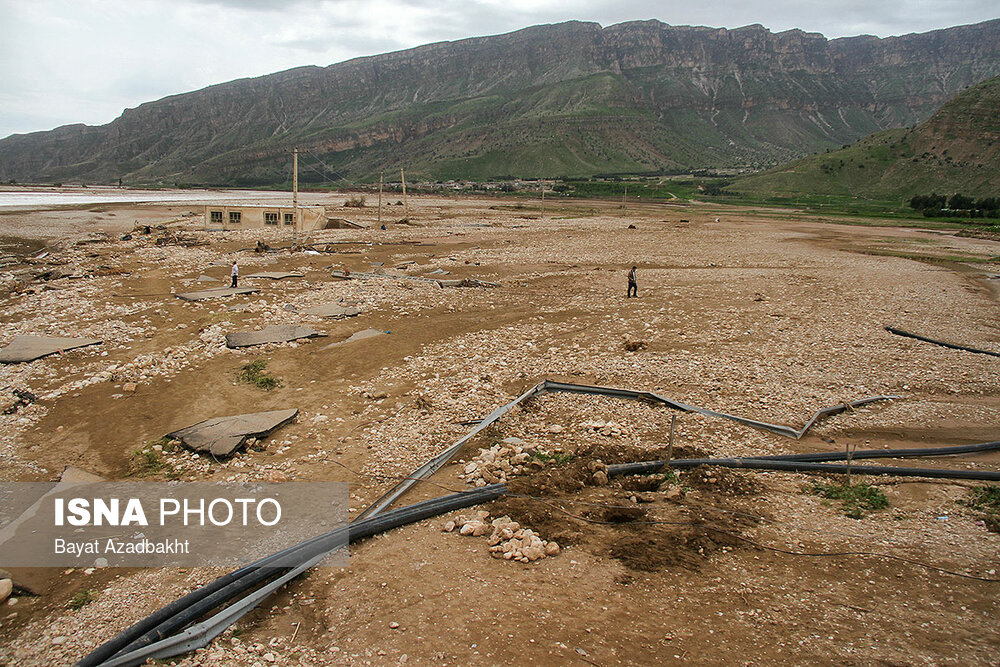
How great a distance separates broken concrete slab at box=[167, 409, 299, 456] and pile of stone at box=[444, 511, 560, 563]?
430 cm

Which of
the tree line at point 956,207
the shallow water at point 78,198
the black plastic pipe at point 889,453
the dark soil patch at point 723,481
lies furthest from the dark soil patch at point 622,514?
the shallow water at point 78,198

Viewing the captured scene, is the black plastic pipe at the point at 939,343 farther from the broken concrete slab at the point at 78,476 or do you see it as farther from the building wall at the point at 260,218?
the building wall at the point at 260,218

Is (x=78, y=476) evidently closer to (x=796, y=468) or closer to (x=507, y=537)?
(x=507, y=537)

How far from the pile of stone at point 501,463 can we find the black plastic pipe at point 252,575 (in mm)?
447

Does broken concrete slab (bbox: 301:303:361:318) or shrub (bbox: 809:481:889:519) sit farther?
broken concrete slab (bbox: 301:303:361:318)

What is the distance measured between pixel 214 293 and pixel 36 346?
265 inches

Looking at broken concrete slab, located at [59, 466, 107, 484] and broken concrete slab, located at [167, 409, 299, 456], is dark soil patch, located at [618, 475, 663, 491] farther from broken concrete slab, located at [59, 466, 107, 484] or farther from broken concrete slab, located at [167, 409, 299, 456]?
broken concrete slab, located at [59, 466, 107, 484]

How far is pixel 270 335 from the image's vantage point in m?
15.6

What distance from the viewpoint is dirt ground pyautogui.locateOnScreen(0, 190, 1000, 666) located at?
5395 millimetres

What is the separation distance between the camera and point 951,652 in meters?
5.02

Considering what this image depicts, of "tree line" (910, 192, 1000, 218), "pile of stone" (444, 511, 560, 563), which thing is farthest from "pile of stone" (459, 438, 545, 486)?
"tree line" (910, 192, 1000, 218)

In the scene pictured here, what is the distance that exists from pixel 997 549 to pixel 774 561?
8.67ft

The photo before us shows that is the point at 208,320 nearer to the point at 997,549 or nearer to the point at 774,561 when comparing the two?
the point at 774,561

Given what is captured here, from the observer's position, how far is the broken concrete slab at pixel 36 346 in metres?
13.7
